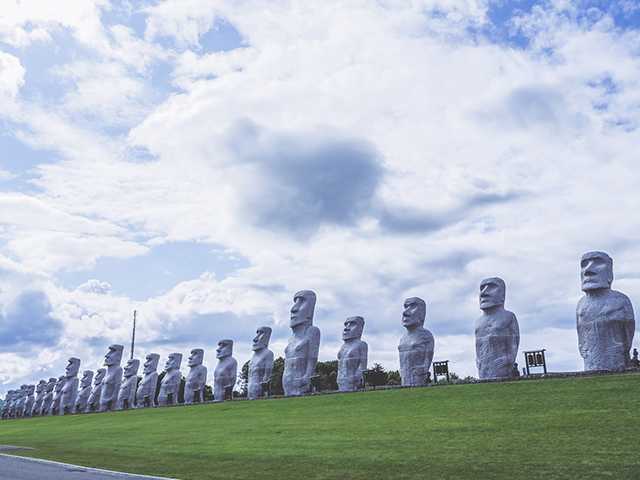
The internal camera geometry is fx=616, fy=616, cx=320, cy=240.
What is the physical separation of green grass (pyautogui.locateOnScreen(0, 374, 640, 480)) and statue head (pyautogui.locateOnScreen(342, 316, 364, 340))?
18.4 feet

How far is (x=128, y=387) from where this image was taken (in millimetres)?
37844

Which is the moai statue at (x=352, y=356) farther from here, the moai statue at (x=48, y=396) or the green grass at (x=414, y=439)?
the moai statue at (x=48, y=396)

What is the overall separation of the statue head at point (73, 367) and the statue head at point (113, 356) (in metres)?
6.89

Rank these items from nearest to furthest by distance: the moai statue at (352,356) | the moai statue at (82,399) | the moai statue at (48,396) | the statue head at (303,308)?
the moai statue at (352,356), the statue head at (303,308), the moai statue at (82,399), the moai statue at (48,396)

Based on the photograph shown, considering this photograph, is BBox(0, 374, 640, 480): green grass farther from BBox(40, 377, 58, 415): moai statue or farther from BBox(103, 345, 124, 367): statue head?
BBox(40, 377, 58, 415): moai statue

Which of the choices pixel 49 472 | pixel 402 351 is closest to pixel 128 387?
pixel 402 351

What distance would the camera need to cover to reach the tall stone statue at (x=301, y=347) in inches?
987

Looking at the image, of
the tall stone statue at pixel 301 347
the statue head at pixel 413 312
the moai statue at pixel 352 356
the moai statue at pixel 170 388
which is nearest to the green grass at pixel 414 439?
the statue head at pixel 413 312

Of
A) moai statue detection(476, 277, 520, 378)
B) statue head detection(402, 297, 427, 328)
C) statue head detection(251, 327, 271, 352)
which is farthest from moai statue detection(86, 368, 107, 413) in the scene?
moai statue detection(476, 277, 520, 378)

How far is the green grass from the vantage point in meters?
9.66

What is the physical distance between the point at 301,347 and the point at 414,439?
13.6 m

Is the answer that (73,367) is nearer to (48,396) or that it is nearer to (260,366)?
(48,396)

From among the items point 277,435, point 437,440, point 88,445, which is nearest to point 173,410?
point 88,445

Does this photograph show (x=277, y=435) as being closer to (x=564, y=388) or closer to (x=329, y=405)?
(x=329, y=405)
